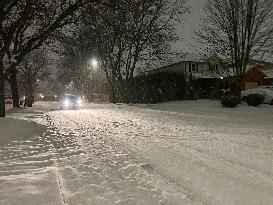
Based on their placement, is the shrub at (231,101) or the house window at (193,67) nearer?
the shrub at (231,101)

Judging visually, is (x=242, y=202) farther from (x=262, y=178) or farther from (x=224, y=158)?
(x=224, y=158)

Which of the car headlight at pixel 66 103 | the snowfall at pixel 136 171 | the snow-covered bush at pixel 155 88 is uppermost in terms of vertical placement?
the snow-covered bush at pixel 155 88

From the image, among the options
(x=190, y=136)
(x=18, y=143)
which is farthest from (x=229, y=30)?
(x=18, y=143)

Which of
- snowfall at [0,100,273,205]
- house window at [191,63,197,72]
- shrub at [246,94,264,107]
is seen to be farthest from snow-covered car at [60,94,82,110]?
snowfall at [0,100,273,205]

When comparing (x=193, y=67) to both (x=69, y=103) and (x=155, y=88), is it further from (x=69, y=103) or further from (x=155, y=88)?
(x=69, y=103)

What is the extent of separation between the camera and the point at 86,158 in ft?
22.2

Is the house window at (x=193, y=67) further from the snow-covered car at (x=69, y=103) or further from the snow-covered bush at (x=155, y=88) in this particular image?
the snow-covered car at (x=69, y=103)

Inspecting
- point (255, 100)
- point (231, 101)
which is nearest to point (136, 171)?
point (231, 101)

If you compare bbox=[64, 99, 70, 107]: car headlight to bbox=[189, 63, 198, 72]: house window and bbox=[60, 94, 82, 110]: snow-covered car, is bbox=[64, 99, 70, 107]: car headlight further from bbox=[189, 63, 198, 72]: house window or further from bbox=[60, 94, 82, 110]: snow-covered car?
bbox=[189, 63, 198, 72]: house window

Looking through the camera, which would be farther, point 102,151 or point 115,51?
point 115,51

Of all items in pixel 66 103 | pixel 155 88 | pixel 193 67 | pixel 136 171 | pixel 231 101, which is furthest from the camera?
pixel 193 67

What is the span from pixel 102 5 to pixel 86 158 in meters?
11.5

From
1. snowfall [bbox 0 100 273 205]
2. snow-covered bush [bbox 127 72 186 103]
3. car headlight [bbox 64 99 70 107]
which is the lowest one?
snowfall [bbox 0 100 273 205]

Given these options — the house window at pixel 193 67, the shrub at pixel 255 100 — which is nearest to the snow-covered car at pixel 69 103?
the shrub at pixel 255 100
